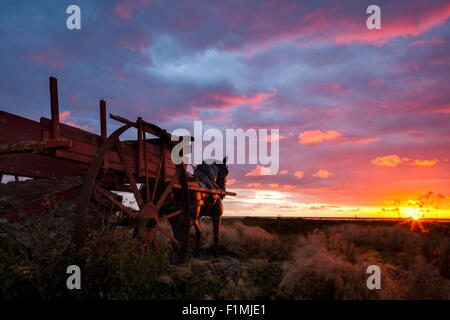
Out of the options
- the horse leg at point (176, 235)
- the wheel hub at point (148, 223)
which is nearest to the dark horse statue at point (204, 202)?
the horse leg at point (176, 235)

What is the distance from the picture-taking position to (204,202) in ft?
29.6

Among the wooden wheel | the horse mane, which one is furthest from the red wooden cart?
the horse mane

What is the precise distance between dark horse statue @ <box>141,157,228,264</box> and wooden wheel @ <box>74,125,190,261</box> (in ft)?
1.38

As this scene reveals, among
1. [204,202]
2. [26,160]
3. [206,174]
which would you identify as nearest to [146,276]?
[26,160]

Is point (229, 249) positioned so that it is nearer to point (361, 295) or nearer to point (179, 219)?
point (179, 219)

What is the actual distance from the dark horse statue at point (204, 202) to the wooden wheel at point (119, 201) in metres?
0.42

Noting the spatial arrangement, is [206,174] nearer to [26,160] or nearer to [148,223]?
[148,223]

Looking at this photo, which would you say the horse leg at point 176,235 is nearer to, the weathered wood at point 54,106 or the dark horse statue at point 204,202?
the dark horse statue at point 204,202

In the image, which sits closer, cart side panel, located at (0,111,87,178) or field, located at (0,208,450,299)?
field, located at (0,208,450,299)

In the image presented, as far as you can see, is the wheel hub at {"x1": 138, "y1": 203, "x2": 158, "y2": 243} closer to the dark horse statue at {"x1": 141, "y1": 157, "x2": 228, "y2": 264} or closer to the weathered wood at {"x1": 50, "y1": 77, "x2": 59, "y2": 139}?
the dark horse statue at {"x1": 141, "y1": 157, "x2": 228, "y2": 264}

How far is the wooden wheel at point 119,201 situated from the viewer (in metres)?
4.06

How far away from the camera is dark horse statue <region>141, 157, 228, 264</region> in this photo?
744 cm

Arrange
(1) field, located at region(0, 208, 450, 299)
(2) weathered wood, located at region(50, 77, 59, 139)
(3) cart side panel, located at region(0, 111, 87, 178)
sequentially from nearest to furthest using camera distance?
(2) weathered wood, located at region(50, 77, 59, 139), (1) field, located at region(0, 208, 450, 299), (3) cart side panel, located at region(0, 111, 87, 178)

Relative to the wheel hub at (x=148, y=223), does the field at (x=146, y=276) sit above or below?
below
